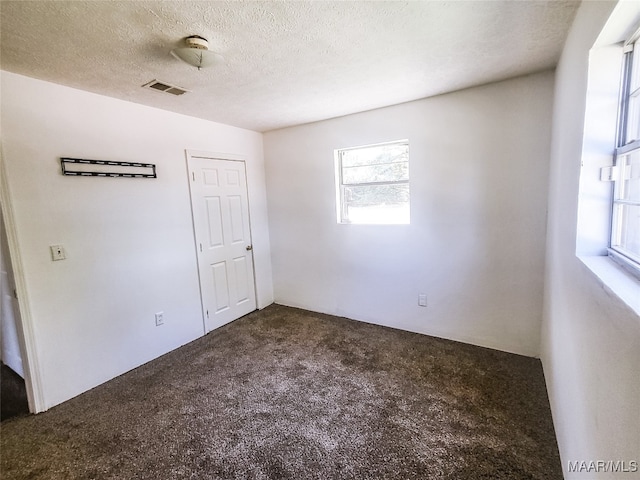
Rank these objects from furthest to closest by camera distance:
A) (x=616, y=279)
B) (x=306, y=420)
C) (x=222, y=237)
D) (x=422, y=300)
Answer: (x=222, y=237), (x=422, y=300), (x=306, y=420), (x=616, y=279)

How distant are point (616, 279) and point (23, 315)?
3.20 metres

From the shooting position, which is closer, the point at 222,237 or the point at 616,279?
the point at 616,279

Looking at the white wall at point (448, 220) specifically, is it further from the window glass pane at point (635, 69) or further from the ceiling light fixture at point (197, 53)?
the ceiling light fixture at point (197, 53)

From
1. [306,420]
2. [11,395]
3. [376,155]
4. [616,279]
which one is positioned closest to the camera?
[616,279]

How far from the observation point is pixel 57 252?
2174mm

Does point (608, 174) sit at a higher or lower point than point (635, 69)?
lower

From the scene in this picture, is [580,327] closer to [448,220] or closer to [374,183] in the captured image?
[448,220]

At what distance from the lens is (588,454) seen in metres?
1.06

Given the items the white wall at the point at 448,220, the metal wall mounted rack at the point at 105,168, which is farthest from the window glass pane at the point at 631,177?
the metal wall mounted rack at the point at 105,168

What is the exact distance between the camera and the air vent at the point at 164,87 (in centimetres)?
219

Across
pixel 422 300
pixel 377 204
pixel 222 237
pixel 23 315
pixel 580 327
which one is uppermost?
pixel 377 204

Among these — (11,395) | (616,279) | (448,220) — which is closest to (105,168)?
(11,395)

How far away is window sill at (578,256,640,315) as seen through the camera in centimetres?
78

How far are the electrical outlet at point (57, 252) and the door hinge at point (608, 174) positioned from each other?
3249 mm
